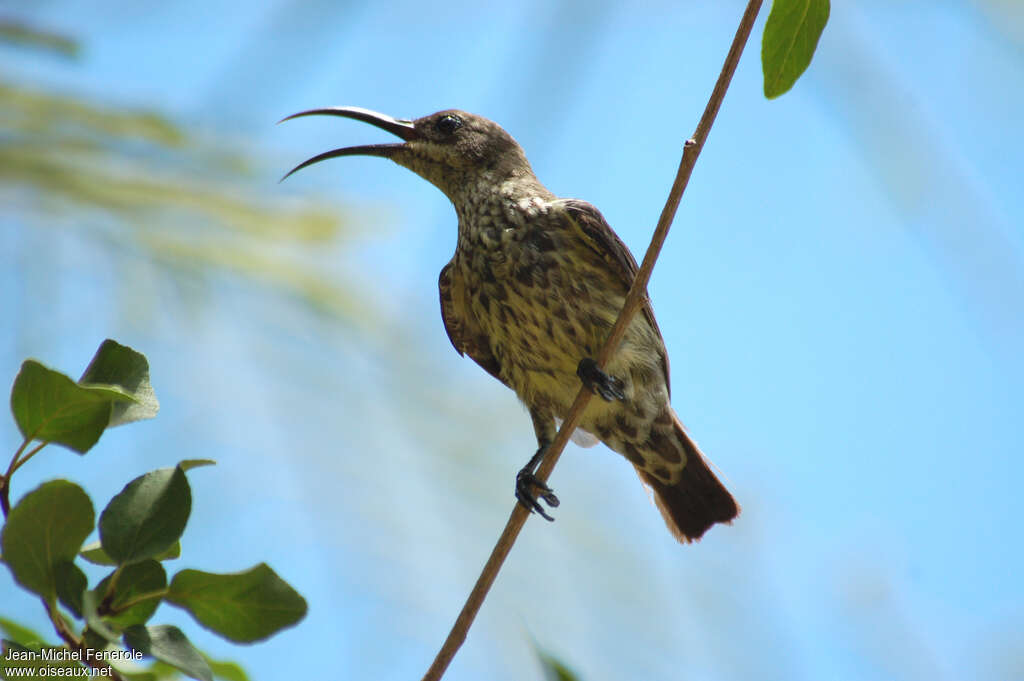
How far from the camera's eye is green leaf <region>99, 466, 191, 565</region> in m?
1.18

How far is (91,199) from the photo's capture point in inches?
114

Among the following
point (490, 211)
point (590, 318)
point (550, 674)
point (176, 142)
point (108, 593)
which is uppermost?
point (490, 211)

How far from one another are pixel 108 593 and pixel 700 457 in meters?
2.80

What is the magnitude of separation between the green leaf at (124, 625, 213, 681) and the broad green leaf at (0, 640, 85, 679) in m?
0.07

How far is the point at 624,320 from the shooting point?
82.8 inches

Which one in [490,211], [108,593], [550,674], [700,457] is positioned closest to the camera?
[550,674]

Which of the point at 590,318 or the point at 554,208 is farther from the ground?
the point at 554,208

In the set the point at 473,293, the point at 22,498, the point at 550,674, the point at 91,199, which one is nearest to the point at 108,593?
the point at 22,498

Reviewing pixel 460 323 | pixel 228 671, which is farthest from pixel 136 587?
pixel 460 323

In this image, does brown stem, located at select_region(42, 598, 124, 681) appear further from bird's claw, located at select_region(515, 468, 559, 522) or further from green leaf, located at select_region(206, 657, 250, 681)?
bird's claw, located at select_region(515, 468, 559, 522)

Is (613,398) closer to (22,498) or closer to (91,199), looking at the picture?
(91,199)

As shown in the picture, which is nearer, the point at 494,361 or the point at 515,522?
the point at 515,522

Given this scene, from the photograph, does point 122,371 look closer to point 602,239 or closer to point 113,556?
point 113,556

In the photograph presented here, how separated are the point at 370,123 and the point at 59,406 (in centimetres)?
274
